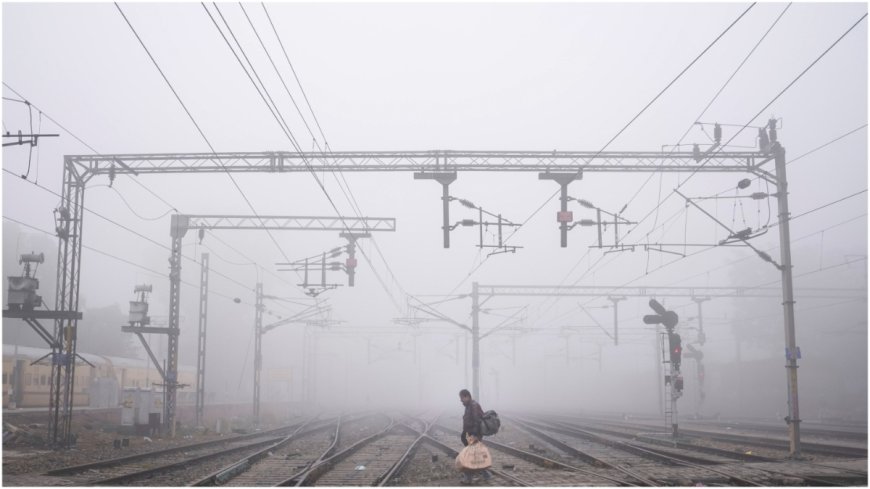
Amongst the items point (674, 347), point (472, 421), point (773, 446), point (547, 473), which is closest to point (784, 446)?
point (773, 446)

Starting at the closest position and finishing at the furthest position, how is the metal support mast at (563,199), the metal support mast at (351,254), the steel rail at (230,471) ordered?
1. the steel rail at (230,471)
2. the metal support mast at (563,199)
3. the metal support mast at (351,254)

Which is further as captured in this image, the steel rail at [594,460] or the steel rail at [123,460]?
the steel rail at [123,460]

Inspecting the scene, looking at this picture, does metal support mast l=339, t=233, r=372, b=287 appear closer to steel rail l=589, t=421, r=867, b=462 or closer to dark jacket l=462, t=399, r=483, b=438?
steel rail l=589, t=421, r=867, b=462

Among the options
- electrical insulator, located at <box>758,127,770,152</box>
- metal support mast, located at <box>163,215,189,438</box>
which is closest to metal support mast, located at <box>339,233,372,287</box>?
metal support mast, located at <box>163,215,189,438</box>

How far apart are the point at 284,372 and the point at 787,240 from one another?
193 ft

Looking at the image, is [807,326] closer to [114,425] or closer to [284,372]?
[284,372]

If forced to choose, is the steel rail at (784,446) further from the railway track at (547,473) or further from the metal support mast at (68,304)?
the metal support mast at (68,304)

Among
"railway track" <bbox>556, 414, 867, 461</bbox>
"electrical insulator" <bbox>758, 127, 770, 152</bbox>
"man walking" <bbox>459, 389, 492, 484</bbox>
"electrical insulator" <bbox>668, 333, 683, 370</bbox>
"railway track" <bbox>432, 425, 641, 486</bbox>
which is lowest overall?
"railway track" <bbox>556, 414, 867, 461</bbox>

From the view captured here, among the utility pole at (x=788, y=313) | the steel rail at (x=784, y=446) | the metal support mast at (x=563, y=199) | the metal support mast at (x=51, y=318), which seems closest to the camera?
the steel rail at (x=784, y=446)

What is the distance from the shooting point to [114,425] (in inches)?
1300

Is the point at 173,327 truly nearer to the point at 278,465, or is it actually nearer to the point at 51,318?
the point at 51,318

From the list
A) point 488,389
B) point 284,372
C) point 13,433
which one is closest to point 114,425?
point 13,433

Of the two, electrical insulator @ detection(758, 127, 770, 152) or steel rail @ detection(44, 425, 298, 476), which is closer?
steel rail @ detection(44, 425, 298, 476)

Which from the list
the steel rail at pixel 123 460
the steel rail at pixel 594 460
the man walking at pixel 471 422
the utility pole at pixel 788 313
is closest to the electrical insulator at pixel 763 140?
the utility pole at pixel 788 313
